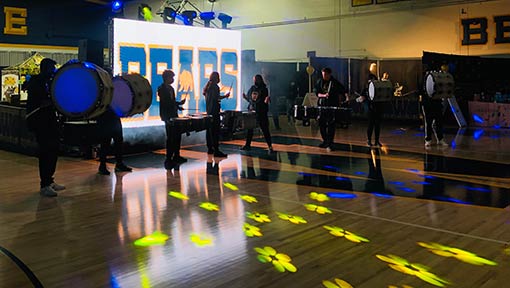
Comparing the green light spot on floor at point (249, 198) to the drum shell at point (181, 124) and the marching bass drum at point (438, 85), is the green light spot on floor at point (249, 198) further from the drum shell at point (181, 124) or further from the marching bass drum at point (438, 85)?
the marching bass drum at point (438, 85)

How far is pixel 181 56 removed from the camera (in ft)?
32.9

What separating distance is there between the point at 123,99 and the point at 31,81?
994mm

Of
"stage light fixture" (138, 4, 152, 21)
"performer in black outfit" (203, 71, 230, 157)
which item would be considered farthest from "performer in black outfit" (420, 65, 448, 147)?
"stage light fixture" (138, 4, 152, 21)

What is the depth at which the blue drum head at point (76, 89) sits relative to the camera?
4.84 meters

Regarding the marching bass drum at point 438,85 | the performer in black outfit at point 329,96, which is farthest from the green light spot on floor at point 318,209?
the marching bass drum at point 438,85

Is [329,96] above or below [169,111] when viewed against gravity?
above

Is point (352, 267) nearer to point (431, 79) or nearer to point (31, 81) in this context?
point (31, 81)

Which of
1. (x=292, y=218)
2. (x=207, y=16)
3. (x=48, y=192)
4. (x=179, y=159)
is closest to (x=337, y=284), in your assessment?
(x=292, y=218)

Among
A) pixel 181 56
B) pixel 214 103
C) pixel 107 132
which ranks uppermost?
pixel 181 56

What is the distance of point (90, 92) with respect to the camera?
4859mm

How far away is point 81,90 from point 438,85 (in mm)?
6552

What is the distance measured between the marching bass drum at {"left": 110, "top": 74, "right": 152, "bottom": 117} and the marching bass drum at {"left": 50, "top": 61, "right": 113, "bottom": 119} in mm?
791

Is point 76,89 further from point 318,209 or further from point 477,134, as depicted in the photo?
point 477,134

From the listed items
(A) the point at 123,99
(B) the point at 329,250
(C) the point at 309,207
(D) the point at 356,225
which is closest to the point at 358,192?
(C) the point at 309,207
